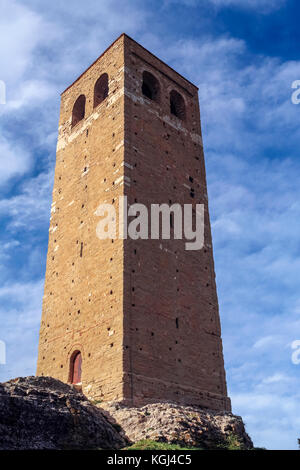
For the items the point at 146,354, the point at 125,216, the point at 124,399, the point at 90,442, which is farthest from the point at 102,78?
the point at 90,442

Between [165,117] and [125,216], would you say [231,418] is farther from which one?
[165,117]

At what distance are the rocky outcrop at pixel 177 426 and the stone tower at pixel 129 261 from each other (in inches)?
25.8

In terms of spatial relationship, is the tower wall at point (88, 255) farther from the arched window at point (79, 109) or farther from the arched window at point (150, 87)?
the arched window at point (150, 87)

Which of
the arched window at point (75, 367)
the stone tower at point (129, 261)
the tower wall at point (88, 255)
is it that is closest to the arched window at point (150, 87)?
the stone tower at point (129, 261)

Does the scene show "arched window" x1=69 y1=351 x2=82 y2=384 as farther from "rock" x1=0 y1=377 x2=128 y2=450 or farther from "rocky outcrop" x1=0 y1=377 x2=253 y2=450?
"rock" x1=0 y1=377 x2=128 y2=450

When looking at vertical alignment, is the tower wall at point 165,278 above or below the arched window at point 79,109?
below

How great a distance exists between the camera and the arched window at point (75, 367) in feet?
48.0

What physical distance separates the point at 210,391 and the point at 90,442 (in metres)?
5.74

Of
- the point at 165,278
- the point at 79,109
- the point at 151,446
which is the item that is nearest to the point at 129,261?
the point at 165,278

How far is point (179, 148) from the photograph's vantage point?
61.6 ft

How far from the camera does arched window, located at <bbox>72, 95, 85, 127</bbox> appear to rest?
2073 cm

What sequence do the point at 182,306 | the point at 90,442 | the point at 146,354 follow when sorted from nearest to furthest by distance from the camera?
the point at 90,442 < the point at 146,354 < the point at 182,306

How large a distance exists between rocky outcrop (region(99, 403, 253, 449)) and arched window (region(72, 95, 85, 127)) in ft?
40.3
